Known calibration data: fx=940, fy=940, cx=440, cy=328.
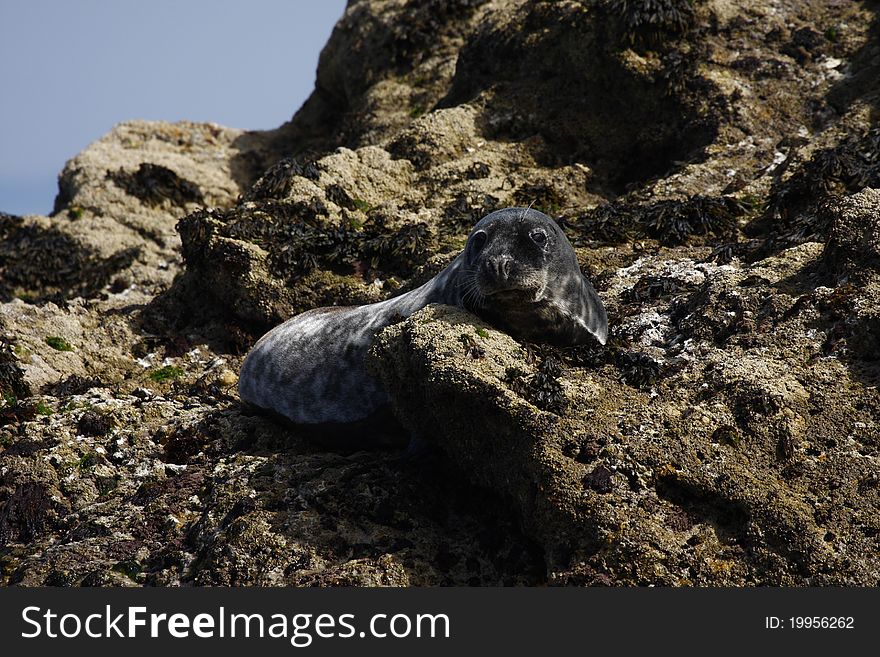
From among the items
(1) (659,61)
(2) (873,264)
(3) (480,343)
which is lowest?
(3) (480,343)

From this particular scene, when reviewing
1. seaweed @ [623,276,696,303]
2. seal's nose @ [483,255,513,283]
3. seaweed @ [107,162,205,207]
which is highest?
seaweed @ [107,162,205,207]

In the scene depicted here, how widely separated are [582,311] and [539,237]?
63 cm

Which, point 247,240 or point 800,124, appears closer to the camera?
point 247,240

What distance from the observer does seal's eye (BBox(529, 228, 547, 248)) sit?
5.86 metres

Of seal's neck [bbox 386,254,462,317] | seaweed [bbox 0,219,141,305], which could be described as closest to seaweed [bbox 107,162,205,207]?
seaweed [bbox 0,219,141,305]

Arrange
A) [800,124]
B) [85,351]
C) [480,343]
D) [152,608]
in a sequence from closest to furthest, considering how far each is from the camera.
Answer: [152,608]
[480,343]
[85,351]
[800,124]

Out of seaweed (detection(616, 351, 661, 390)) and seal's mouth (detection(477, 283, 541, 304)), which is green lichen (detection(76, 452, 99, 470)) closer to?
seal's mouth (detection(477, 283, 541, 304))

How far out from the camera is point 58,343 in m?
9.47

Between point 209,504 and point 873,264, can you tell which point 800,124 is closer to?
point 873,264

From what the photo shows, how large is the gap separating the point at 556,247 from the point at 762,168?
16.3 feet

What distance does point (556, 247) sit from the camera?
6.06 m

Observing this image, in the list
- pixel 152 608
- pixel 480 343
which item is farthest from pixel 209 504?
pixel 480 343

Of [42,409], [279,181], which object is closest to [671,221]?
[279,181]

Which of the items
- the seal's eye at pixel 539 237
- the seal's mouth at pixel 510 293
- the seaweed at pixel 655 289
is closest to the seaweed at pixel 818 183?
the seaweed at pixel 655 289
